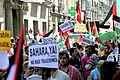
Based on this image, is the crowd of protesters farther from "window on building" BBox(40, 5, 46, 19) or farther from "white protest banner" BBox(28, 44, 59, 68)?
"window on building" BBox(40, 5, 46, 19)

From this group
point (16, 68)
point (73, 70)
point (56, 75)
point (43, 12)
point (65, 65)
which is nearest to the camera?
point (16, 68)

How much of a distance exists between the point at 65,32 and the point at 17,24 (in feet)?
40.6

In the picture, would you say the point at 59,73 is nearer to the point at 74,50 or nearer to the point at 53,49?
the point at 53,49

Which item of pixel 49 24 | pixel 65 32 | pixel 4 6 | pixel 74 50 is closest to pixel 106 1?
pixel 49 24

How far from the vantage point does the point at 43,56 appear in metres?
5.71

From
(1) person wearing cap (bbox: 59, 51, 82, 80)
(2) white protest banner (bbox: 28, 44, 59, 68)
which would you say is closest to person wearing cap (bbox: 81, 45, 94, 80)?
(1) person wearing cap (bbox: 59, 51, 82, 80)

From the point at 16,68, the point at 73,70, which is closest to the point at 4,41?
the point at 73,70

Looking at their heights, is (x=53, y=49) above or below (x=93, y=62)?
above

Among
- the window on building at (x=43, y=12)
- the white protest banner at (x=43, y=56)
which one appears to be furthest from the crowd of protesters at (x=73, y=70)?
the window on building at (x=43, y=12)

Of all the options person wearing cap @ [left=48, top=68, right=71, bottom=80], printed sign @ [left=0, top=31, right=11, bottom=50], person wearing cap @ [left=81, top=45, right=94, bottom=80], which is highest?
printed sign @ [left=0, top=31, right=11, bottom=50]

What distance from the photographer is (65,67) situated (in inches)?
265

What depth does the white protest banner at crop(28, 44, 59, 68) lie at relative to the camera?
5.65 metres

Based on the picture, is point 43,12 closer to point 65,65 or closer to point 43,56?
point 65,65

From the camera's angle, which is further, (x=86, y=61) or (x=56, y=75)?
(x=86, y=61)
